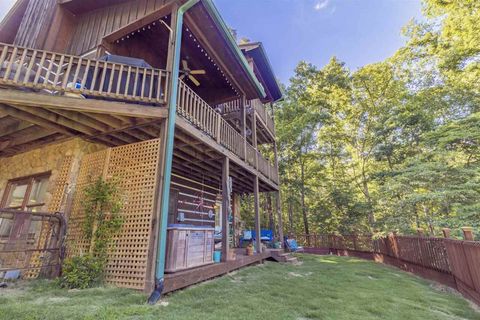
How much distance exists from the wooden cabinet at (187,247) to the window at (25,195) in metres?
3.58

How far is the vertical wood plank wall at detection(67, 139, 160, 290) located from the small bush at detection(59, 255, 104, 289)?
18cm

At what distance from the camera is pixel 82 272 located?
4.10 m

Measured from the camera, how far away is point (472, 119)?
8.86 meters

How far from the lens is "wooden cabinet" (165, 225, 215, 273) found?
485 centimetres

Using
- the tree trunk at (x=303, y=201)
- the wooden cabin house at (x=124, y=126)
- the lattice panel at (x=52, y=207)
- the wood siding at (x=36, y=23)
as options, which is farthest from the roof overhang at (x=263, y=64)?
the lattice panel at (x=52, y=207)

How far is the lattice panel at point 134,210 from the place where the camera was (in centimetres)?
415

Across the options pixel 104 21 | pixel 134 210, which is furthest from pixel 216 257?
pixel 104 21

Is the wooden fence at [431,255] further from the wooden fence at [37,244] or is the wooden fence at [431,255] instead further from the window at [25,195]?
the window at [25,195]

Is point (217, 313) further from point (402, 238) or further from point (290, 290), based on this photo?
point (402, 238)

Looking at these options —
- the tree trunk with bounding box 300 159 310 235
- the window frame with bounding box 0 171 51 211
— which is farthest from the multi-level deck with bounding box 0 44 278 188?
the tree trunk with bounding box 300 159 310 235

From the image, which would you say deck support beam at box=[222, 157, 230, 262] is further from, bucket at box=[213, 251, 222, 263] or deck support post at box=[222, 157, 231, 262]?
bucket at box=[213, 251, 222, 263]

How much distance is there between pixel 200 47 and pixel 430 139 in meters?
10.5

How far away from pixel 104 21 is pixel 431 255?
38.7ft

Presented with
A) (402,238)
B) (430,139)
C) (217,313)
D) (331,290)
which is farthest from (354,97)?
(217,313)
